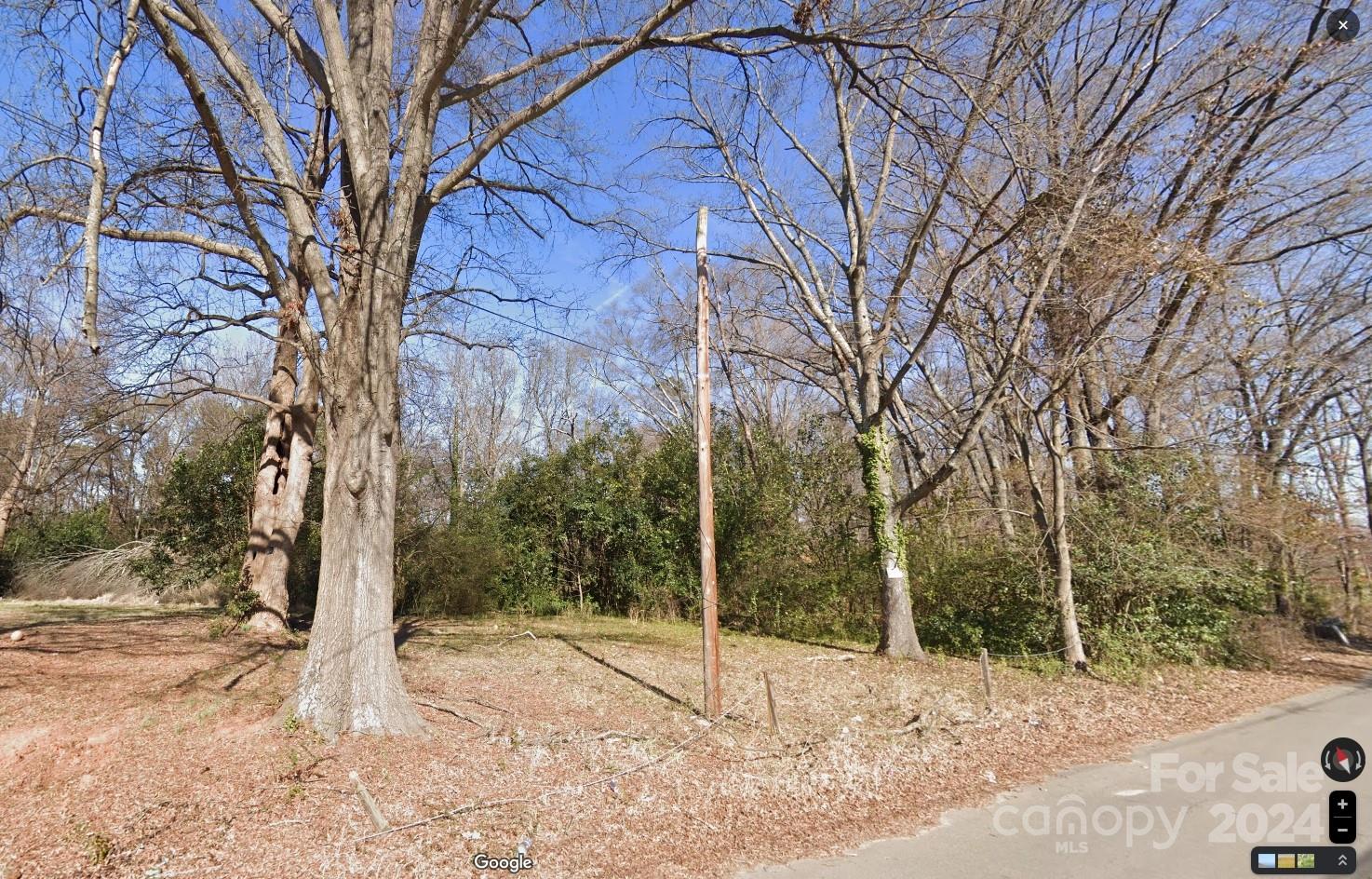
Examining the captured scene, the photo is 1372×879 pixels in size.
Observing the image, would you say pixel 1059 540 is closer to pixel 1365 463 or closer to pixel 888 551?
pixel 888 551

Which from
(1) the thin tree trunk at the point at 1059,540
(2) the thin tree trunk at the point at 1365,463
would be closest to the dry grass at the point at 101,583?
(1) the thin tree trunk at the point at 1059,540

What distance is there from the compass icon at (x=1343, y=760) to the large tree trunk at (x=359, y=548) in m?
7.73

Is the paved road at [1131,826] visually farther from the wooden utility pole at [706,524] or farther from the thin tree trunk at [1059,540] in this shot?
the thin tree trunk at [1059,540]

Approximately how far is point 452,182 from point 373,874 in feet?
21.6

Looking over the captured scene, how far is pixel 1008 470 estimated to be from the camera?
15.4m

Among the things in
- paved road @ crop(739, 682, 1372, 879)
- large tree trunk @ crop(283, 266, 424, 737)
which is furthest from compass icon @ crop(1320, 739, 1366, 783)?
large tree trunk @ crop(283, 266, 424, 737)

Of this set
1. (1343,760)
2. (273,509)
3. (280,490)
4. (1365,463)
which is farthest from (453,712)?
(1365,463)

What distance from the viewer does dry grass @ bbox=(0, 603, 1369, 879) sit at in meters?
4.32

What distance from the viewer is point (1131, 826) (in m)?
4.98

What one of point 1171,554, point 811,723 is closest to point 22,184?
point 811,723

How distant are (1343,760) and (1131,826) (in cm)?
255

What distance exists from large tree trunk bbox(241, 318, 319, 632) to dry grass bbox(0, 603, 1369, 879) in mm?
1221

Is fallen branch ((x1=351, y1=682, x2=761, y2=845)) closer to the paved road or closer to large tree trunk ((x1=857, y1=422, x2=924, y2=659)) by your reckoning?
the paved road

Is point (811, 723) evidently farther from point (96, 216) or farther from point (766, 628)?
point (766, 628)
